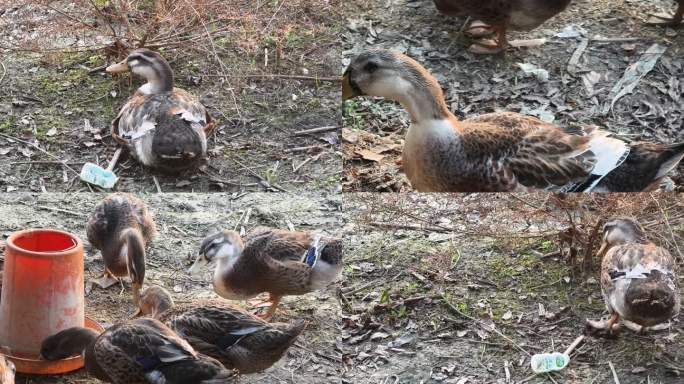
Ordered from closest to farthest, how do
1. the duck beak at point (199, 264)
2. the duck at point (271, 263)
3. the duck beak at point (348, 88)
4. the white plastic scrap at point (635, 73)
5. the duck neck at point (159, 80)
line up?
1. the duck beak at point (348, 88)
2. the duck at point (271, 263)
3. the duck beak at point (199, 264)
4. the duck neck at point (159, 80)
5. the white plastic scrap at point (635, 73)

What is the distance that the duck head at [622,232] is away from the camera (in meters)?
4.94

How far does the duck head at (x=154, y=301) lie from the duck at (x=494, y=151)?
146cm

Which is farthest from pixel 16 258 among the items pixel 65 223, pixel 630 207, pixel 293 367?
pixel 630 207

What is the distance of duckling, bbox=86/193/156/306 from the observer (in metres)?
4.70

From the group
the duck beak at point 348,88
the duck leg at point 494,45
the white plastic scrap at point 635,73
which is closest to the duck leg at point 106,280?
the duck beak at point 348,88

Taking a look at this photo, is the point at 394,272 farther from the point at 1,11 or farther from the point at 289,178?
the point at 1,11

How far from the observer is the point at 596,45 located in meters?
5.74

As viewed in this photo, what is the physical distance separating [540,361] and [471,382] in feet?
1.28

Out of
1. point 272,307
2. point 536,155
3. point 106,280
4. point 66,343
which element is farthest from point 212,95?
point 536,155

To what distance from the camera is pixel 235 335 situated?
4.07m

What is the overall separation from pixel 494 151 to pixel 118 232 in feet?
7.14

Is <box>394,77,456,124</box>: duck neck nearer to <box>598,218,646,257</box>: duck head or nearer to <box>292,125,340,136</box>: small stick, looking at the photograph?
<box>292,125,340,136</box>: small stick

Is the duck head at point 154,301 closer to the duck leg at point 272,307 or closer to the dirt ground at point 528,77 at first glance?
the duck leg at point 272,307

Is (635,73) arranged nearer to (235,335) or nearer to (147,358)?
(235,335)
